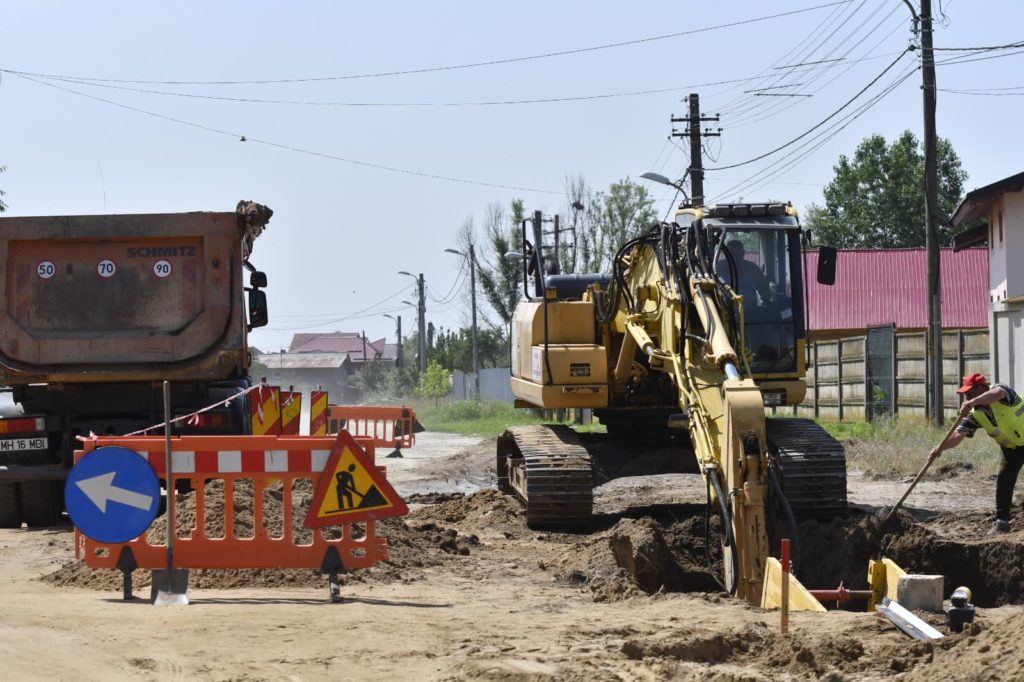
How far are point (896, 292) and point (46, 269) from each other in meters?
41.2

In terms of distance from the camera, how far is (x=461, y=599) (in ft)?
30.0

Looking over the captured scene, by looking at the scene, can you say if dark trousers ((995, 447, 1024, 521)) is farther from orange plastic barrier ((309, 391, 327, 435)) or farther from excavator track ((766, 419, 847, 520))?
orange plastic barrier ((309, 391, 327, 435))

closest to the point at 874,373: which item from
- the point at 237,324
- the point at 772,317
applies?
the point at 772,317

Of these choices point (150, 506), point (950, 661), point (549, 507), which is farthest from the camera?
point (549, 507)

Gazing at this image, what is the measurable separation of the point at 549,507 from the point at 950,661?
7607mm

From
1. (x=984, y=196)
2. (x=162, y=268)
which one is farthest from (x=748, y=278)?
(x=984, y=196)

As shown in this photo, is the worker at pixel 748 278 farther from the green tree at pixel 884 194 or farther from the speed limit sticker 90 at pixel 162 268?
the green tree at pixel 884 194

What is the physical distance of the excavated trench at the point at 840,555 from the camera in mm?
11391

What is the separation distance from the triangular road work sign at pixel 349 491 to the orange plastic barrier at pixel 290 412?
9509 mm

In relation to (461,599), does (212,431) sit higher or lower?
higher

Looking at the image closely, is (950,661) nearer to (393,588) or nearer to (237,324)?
(393,588)

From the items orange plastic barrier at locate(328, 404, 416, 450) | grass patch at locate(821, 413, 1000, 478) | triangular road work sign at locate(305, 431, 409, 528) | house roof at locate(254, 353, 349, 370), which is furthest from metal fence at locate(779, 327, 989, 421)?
house roof at locate(254, 353, 349, 370)

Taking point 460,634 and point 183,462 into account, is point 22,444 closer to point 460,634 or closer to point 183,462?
point 183,462

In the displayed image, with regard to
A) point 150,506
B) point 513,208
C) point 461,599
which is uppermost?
point 513,208
